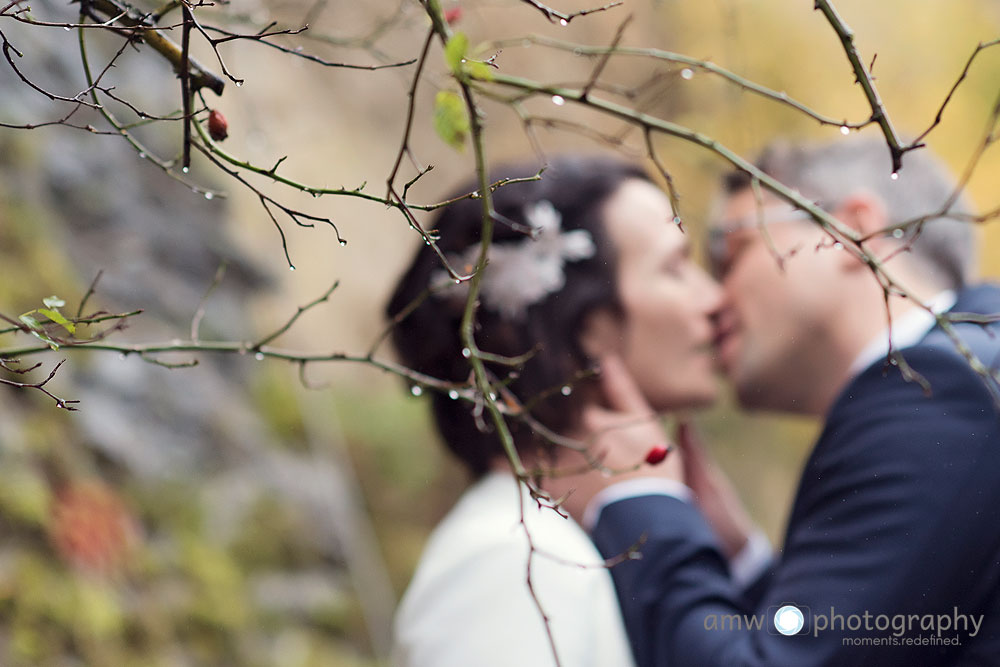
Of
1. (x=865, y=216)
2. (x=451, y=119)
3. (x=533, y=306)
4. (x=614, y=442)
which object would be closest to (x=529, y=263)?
(x=533, y=306)

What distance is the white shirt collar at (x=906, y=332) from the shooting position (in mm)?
559

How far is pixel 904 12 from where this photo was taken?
1.03 meters

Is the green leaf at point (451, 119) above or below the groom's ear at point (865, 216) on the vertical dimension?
below

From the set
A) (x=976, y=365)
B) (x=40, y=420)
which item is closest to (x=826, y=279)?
(x=976, y=365)

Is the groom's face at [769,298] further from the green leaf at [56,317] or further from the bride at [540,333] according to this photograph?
the green leaf at [56,317]

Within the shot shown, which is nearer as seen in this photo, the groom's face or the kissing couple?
the kissing couple

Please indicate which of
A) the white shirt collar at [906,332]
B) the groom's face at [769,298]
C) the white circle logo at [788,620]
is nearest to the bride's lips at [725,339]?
the groom's face at [769,298]

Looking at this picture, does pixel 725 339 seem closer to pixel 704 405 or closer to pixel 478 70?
pixel 704 405

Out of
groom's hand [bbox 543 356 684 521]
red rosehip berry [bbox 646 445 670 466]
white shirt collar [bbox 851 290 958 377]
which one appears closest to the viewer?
red rosehip berry [bbox 646 445 670 466]

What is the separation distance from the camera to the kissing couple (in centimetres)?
47

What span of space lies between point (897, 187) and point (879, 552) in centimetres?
34

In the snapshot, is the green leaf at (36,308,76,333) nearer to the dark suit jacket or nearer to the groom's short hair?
the dark suit jacket

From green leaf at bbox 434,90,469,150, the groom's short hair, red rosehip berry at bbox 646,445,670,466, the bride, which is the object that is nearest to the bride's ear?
the bride

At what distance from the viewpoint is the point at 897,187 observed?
0.68 meters
